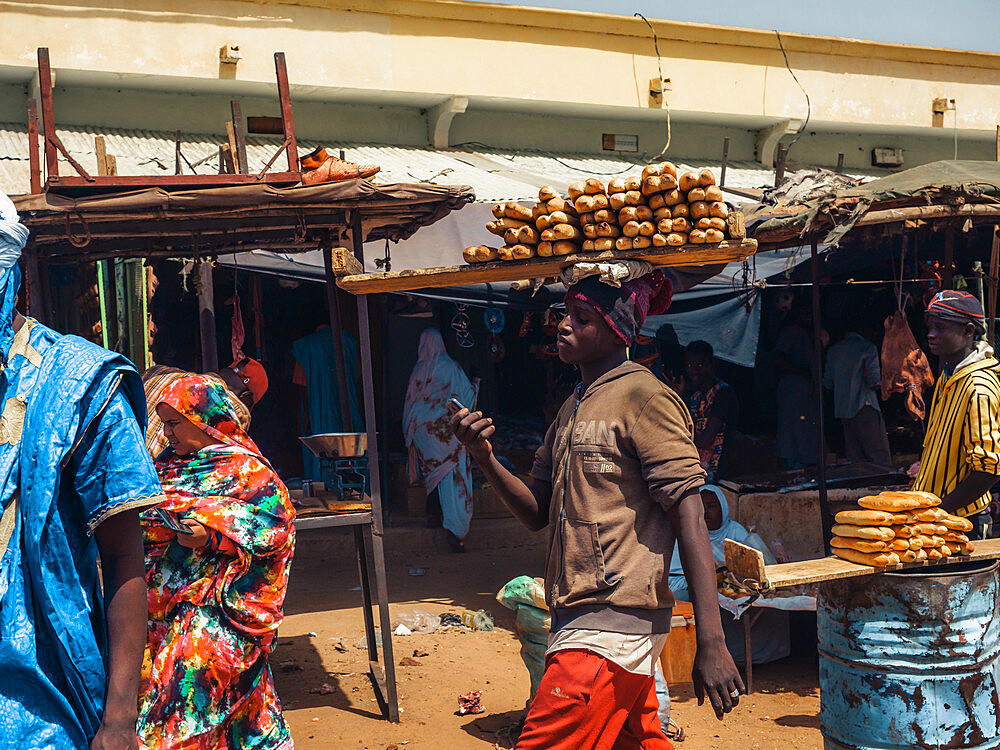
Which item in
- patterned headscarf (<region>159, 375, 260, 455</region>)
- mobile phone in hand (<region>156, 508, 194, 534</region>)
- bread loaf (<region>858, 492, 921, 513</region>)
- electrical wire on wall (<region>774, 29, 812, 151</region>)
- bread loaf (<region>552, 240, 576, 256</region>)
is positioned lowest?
bread loaf (<region>858, 492, 921, 513</region>)

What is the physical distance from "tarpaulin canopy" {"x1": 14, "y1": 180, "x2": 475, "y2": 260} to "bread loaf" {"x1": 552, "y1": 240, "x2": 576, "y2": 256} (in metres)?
1.72

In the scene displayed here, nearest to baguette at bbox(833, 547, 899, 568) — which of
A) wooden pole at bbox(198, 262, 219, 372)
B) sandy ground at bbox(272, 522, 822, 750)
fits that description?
sandy ground at bbox(272, 522, 822, 750)

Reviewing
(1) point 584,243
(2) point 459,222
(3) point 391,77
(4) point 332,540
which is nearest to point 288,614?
(4) point 332,540

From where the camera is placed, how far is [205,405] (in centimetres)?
371

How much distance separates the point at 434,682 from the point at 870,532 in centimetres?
290

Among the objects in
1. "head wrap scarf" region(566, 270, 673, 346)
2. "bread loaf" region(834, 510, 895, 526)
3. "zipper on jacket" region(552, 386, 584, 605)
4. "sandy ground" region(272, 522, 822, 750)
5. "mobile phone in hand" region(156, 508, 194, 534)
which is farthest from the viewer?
"sandy ground" region(272, 522, 822, 750)

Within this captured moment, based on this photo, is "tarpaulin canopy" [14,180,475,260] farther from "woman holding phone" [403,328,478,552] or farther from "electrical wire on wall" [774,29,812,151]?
"electrical wire on wall" [774,29,812,151]

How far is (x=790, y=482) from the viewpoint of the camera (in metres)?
7.75

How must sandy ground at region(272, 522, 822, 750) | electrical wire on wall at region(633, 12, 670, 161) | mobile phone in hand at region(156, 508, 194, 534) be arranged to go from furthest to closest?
electrical wire on wall at region(633, 12, 670, 161), sandy ground at region(272, 522, 822, 750), mobile phone in hand at region(156, 508, 194, 534)

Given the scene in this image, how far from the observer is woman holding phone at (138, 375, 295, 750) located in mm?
3510

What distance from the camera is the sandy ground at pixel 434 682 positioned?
4.98m

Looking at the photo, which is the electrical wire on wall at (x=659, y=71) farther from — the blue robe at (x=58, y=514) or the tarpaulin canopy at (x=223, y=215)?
the blue robe at (x=58, y=514)

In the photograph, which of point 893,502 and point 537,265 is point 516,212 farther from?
point 893,502

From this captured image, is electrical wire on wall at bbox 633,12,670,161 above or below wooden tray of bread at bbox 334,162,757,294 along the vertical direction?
above
